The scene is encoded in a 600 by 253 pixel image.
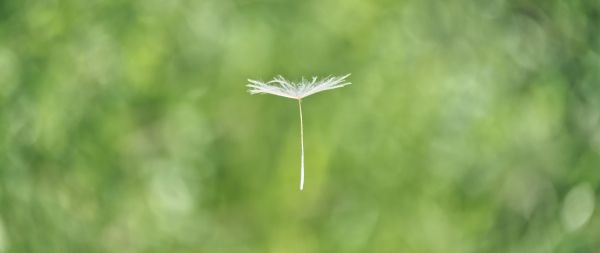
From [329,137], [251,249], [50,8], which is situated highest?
[50,8]

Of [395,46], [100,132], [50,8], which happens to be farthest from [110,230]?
[395,46]

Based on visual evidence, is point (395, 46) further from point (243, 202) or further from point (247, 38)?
point (243, 202)

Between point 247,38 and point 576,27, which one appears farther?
point 576,27
